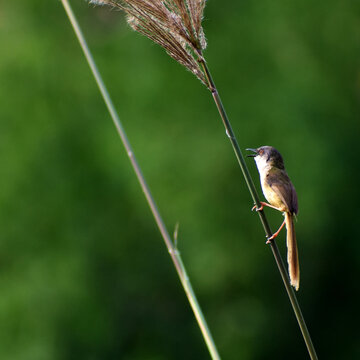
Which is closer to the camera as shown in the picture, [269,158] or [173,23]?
[173,23]

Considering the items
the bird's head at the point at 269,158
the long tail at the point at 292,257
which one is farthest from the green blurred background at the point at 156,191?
the long tail at the point at 292,257

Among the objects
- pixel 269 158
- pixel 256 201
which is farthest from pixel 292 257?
pixel 269 158

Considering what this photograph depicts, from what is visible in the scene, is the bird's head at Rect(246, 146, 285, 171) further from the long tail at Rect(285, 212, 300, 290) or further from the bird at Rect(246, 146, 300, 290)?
the long tail at Rect(285, 212, 300, 290)

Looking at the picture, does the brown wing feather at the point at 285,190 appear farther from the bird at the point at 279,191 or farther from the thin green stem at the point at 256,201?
the thin green stem at the point at 256,201

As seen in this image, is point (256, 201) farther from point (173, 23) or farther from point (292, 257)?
point (173, 23)

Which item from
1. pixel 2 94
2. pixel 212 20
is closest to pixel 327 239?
pixel 212 20

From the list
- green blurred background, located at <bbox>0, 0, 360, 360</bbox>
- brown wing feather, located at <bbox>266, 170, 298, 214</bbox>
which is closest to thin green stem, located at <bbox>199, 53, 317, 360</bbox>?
brown wing feather, located at <bbox>266, 170, 298, 214</bbox>
